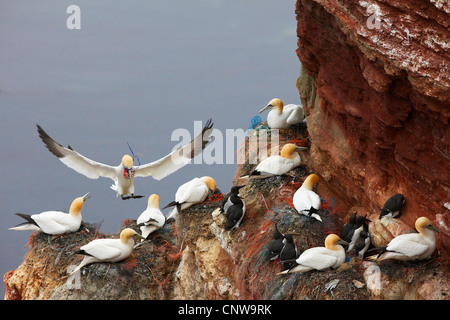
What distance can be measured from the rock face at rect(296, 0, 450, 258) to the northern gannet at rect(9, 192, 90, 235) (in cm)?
421

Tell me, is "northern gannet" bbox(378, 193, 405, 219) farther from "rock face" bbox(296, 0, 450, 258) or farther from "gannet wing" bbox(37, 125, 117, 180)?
"gannet wing" bbox(37, 125, 117, 180)

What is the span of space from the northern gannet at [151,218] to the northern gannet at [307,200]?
9.70 ft

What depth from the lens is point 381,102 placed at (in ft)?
24.8

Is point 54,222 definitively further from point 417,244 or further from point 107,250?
point 417,244

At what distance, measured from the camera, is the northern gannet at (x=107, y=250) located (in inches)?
384

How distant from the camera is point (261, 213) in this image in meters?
9.78

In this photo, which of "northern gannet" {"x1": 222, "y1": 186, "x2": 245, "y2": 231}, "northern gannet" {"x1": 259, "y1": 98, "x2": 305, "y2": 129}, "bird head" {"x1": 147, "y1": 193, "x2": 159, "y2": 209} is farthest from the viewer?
"northern gannet" {"x1": 259, "y1": 98, "x2": 305, "y2": 129}

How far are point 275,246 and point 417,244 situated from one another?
6.29ft

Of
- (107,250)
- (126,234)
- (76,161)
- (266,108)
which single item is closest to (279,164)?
(266,108)

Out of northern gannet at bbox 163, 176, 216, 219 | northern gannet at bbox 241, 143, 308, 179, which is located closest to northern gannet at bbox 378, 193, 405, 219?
northern gannet at bbox 241, 143, 308, 179

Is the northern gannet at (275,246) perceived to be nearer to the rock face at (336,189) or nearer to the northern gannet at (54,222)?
the rock face at (336,189)

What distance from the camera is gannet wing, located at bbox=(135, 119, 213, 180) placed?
11923 mm

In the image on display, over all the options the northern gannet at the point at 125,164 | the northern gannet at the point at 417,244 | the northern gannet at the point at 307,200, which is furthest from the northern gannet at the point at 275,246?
the northern gannet at the point at 125,164
